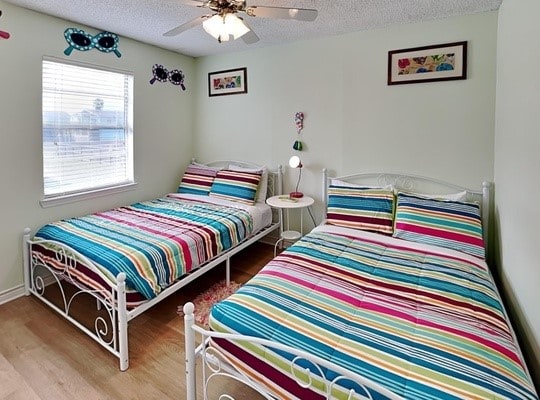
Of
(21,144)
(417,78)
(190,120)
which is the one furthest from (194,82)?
(417,78)

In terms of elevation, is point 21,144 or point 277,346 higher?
point 21,144

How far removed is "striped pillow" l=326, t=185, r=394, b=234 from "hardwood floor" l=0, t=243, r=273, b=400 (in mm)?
1584

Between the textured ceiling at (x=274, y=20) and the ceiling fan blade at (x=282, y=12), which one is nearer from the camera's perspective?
the ceiling fan blade at (x=282, y=12)

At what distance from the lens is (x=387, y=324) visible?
143cm

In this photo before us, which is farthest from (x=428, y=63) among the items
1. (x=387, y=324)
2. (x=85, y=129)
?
(x=85, y=129)

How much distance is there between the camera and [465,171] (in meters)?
2.78

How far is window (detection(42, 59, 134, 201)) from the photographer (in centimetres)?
290

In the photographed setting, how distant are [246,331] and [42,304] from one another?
2.13 m

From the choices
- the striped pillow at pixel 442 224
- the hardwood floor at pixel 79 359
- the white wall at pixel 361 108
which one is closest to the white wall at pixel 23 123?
the hardwood floor at pixel 79 359

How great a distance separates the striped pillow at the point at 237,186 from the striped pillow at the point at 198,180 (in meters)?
Result: 0.13

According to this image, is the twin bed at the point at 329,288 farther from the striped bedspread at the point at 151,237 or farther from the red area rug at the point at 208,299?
the red area rug at the point at 208,299

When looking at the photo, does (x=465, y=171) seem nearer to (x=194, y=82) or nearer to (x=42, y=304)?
(x=194, y=82)

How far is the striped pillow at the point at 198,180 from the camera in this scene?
3.86 m

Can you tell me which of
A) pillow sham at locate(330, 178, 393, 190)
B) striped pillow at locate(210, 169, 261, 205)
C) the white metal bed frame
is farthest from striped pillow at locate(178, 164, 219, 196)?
pillow sham at locate(330, 178, 393, 190)
